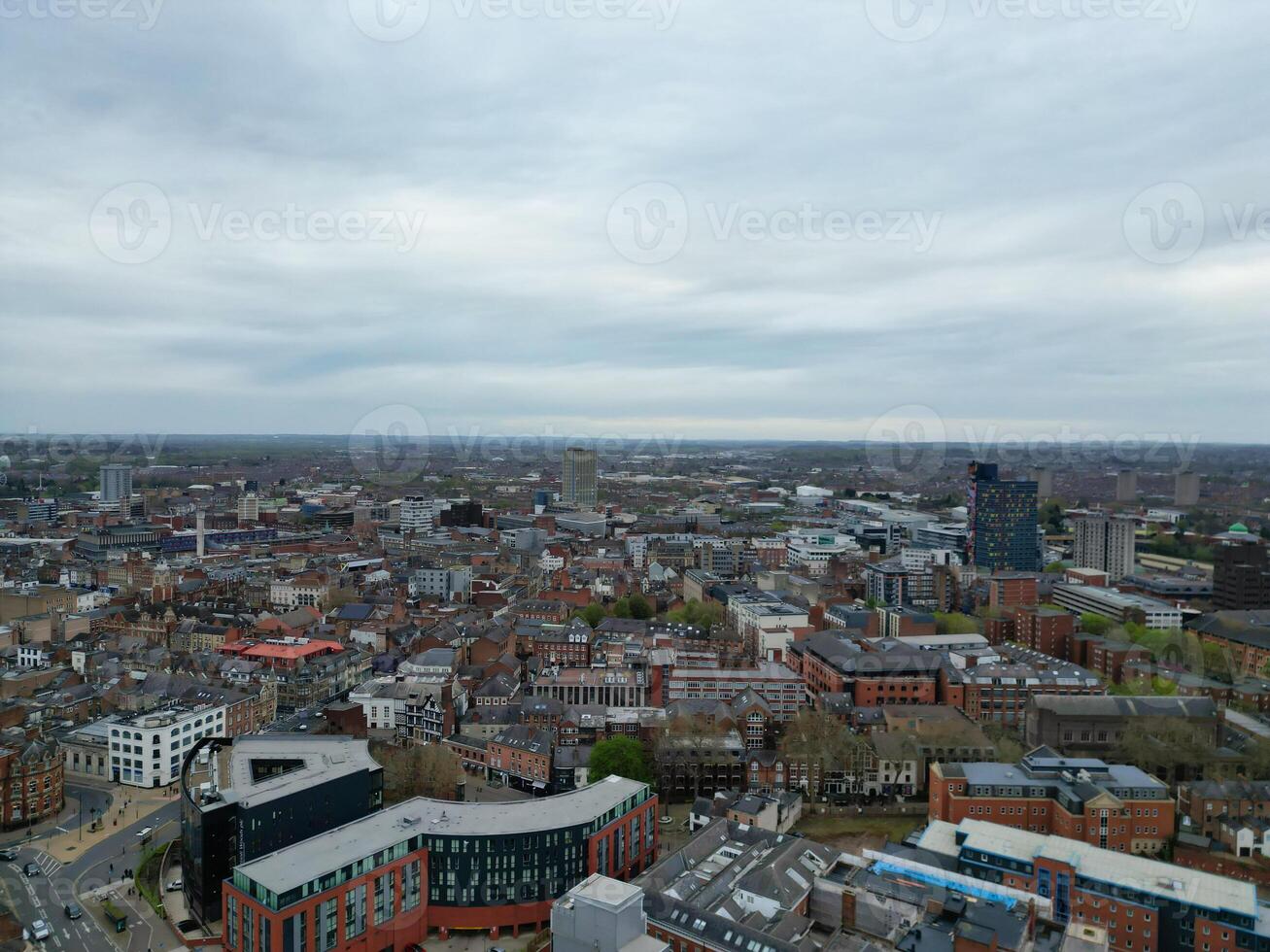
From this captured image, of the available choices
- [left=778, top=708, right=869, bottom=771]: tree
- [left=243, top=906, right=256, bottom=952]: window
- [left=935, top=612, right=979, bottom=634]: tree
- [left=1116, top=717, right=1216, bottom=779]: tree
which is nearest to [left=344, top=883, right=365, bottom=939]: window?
[left=243, top=906, right=256, bottom=952]: window

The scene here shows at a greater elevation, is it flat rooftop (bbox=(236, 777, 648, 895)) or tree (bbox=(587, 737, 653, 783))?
flat rooftop (bbox=(236, 777, 648, 895))

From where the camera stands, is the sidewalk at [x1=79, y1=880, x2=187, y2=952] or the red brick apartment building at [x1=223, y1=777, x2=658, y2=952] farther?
the sidewalk at [x1=79, y1=880, x2=187, y2=952]

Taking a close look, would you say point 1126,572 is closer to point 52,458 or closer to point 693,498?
point 693,498

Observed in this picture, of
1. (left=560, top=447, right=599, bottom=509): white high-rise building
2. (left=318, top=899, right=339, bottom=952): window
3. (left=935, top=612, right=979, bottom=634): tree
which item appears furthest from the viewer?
(left=560, top=447, right=599, bottom=509): white high-rise building

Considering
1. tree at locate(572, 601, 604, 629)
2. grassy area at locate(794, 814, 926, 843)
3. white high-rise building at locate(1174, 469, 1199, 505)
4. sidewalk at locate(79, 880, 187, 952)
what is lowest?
grassy area at locate(794, 814, 926, 843)

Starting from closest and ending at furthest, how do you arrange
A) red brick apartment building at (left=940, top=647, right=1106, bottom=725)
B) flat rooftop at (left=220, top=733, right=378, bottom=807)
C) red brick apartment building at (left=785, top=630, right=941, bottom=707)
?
1. flat rooftop at (left=220, top=733, right=378, bottom=807)
2. red brick apartment building at (left=940, top=647, right=1106, bottom=725)
3. red brick apartment building at (left=785, top=630, right=941, bottom=707)

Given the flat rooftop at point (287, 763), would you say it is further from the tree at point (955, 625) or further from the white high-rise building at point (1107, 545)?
the white high-rise building at point (1107, 545)

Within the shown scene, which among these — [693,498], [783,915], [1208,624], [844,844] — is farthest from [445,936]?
[693,498]

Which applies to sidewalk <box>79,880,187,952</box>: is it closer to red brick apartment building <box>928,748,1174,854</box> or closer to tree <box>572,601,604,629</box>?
red brick apartment building <box>928,748,1174,854</box>

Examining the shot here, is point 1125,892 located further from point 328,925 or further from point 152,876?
point 152,876
